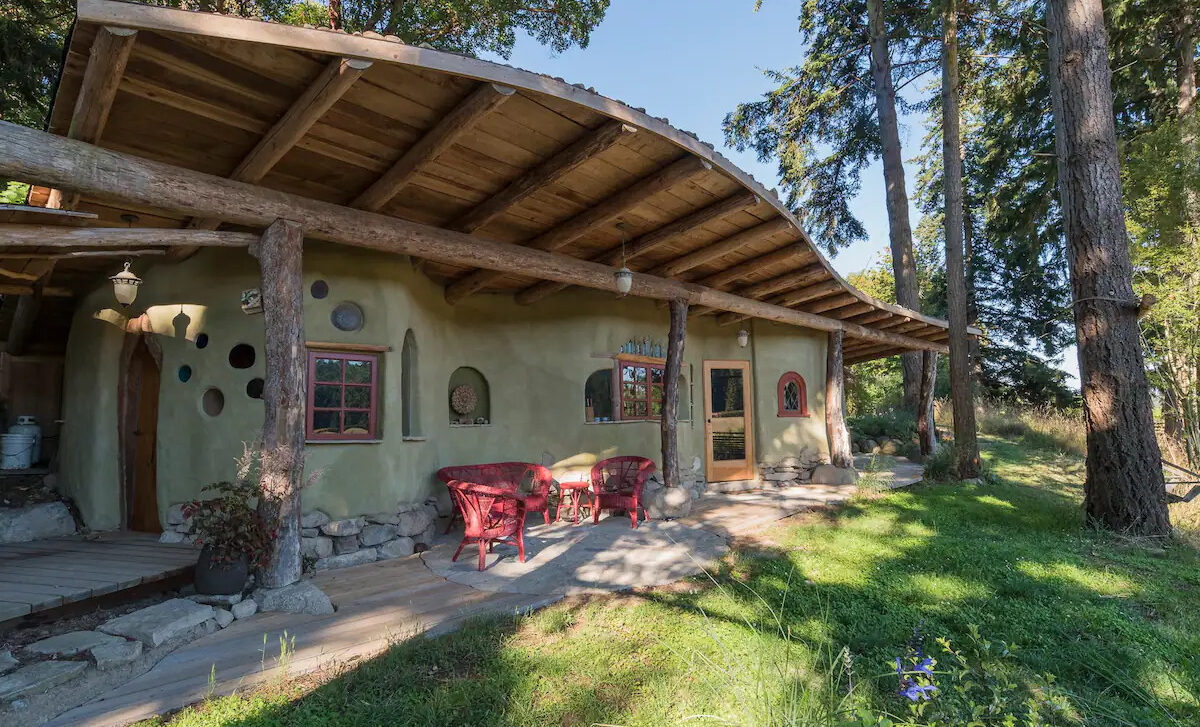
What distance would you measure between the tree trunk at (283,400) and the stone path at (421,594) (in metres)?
0.50

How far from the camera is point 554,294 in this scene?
7.56 meters

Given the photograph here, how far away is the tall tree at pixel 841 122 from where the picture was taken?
45.8 feet

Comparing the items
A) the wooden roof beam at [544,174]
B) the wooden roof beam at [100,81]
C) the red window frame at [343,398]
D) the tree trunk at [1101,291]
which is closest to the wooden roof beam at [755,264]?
the tree trunk at [1101,291]

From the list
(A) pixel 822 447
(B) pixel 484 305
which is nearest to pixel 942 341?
(A) pixel 822 447

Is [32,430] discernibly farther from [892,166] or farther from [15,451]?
[892,166]

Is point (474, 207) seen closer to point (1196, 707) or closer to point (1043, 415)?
point (1196, 707)

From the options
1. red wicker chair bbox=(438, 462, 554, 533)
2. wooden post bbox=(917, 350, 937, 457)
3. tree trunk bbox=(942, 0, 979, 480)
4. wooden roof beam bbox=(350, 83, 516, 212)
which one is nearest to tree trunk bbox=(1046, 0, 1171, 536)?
tree trunk bbox=(942, 0, 979, 480)

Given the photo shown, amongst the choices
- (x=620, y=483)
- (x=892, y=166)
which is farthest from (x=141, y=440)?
(x=892, y=166)

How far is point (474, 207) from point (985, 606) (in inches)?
191

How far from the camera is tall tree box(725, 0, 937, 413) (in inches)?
550

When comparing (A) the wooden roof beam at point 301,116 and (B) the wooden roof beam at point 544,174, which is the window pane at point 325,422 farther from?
(B) the wooden roof beam at point 544,174

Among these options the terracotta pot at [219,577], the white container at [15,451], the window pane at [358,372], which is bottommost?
the terracotta pot at [219,577]

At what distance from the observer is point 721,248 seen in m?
6.27

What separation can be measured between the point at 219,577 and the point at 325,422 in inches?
70.2
